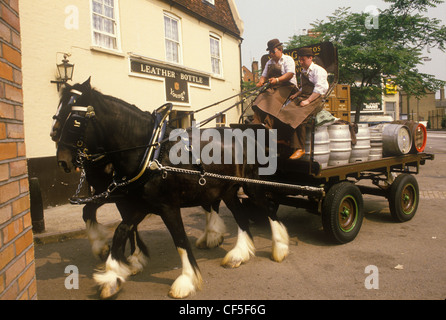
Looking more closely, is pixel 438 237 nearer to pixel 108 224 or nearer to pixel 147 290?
pixel 147 290

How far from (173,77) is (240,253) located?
8289 millimetres

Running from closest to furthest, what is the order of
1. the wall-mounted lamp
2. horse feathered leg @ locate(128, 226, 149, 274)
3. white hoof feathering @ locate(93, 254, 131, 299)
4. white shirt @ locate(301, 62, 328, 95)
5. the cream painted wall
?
1. white hoof feathering @ locate(93, 254, 131, 299)
2. horse feathered leg @ locate(128, 226, 149, 274)
3. white shirt @ locate(301, 62, 328, 95)
4. the cream painted wall
5. the wall-mounted lamp

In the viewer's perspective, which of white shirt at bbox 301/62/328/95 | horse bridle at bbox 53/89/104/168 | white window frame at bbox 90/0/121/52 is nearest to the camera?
horse bridle at bbox 53/89/104/168

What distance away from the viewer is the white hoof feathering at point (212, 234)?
4.96 meters

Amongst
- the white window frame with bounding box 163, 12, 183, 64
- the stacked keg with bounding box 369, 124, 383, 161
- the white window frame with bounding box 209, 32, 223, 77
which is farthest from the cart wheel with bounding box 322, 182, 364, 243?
the white window frame with bounding box 209, 32, 223, 77

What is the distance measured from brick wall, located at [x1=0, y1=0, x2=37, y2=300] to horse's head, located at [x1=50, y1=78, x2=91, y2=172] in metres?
1.01

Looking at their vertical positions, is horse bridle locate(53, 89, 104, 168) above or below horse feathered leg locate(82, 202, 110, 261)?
above

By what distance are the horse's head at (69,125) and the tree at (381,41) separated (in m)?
13.5

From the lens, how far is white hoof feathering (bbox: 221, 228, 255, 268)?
4238mm

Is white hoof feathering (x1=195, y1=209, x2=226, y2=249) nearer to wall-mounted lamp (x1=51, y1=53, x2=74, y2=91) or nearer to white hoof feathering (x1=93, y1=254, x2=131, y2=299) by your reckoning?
white hoof feathering (x1=93, y1=254, x2=131, y2=299)

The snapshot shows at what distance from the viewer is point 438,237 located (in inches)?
200

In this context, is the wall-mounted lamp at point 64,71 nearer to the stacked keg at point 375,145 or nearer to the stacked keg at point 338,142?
the stacked keg at point 338,142
